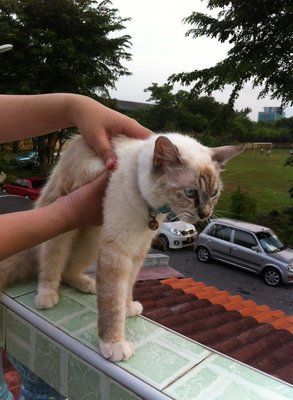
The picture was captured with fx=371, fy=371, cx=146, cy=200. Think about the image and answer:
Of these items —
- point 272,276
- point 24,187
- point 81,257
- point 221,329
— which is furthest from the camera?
point 24,187

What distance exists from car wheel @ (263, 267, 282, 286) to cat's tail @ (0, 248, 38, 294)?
323 inches

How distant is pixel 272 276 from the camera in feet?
30.1

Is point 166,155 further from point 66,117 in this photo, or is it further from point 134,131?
point 66,117

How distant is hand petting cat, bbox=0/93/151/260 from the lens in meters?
1.40

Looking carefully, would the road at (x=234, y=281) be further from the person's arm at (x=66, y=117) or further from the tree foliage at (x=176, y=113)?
the person's arm at (x=66, y=117)

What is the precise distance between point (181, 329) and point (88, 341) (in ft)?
4.09

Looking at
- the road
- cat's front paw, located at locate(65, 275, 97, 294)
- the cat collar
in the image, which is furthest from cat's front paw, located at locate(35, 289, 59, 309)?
the road

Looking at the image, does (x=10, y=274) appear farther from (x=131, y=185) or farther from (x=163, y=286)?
(x=163, y=286)

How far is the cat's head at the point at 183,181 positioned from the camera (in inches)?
60.7

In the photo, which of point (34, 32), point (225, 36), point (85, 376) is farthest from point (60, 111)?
point (34, 32)

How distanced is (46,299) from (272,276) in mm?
8513

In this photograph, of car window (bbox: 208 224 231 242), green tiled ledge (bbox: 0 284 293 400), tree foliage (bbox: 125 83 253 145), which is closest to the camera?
green tiled ledge (bbox: 0 284 293 400)

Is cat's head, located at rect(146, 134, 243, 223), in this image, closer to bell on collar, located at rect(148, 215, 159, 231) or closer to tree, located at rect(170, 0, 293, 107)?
bell on collar, located at rect(148, 215, 159, 231)

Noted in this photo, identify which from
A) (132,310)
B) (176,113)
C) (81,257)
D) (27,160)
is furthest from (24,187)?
(132,310)
